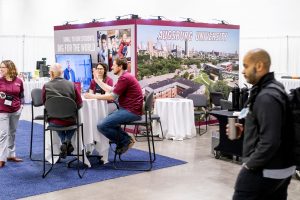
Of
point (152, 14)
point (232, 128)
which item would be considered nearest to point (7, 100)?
point (232, 128)

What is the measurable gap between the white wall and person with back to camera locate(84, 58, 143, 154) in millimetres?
5783

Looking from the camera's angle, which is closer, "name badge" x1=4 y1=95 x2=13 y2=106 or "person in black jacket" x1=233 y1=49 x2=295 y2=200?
"person in black jacket" x1=233 y1=49 x2=295 y2=200

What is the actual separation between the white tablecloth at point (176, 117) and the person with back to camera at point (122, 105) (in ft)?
5.91

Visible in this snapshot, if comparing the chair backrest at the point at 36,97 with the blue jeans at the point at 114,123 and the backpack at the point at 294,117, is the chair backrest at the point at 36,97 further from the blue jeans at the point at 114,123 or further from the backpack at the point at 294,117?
the backpack at the point at 294,117

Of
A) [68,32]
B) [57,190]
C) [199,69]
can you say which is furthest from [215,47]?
[57,190]

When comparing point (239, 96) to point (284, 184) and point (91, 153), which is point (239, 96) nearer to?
point (91, 153)

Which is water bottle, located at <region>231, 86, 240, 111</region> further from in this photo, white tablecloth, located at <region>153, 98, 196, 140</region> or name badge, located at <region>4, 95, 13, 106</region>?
name badge, located at <region>4, 95, 13, 106</region>

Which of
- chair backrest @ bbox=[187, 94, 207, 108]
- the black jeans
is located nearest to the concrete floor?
the black jeans

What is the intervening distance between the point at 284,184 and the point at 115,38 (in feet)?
18.0

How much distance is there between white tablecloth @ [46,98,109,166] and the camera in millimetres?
4844

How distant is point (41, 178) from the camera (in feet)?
14.6

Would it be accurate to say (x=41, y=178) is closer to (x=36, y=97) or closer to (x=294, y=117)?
(x=36, y=97)

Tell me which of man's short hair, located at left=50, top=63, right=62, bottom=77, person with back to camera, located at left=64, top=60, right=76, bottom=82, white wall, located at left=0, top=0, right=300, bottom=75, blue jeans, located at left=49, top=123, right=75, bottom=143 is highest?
white wall, located at left=0, top=0, right=300, bottom=75

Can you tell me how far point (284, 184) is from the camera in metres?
2.10
